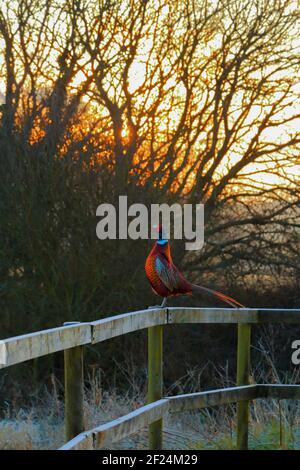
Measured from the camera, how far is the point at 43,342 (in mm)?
3500

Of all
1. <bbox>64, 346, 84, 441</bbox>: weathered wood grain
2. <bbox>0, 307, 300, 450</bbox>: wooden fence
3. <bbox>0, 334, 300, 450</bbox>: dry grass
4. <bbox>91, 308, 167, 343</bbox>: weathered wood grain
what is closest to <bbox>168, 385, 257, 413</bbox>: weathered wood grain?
<bbox>0, 307, 300, 450</bbox>: wooden fence

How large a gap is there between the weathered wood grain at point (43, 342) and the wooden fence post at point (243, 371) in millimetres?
1755

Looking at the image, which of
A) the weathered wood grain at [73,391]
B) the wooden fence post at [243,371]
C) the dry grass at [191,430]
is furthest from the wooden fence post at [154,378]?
the weathered wood grain at [73,391]

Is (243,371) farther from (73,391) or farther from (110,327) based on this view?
(73,391)

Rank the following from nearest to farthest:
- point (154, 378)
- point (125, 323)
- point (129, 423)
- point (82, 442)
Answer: point (82, 442)
point (129, 423)
point (125, 323)
point (154, 378)

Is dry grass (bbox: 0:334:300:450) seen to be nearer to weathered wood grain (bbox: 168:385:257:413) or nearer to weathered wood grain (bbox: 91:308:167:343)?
weathered wood grain (bbox: 168:385:257:413)

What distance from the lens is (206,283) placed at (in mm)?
18484

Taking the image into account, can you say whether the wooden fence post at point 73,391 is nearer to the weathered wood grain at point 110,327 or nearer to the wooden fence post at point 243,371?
the weathered wood grain at point 110,327

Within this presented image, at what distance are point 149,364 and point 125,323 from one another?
51 centimetres

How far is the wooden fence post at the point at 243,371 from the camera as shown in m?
5.53

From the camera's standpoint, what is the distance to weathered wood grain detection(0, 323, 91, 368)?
10.6 feet

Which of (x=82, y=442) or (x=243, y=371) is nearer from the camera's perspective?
(x=82, y=442)

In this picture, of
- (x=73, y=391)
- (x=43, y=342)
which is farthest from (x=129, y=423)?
(x=43, y=342)

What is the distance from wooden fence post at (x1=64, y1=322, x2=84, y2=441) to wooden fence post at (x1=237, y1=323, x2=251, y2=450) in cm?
184
